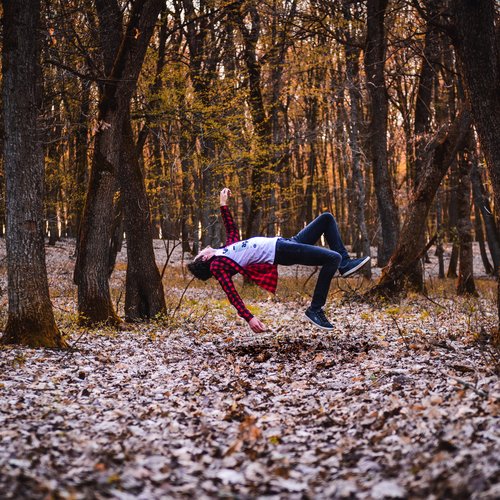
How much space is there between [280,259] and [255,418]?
10.2 ft

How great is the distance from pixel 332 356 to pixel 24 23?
5869 millimetres

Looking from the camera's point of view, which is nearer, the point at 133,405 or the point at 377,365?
the point at 133,405

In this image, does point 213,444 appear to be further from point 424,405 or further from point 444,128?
point 444,128

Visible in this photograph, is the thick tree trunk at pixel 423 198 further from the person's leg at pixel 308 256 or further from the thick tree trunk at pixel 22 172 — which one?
the thick tree trunk at pixel 22 172

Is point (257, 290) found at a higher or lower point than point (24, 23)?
lower

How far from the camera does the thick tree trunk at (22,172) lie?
22.3 ft

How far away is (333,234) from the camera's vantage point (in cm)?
739

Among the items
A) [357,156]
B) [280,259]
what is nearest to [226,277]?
[280,259]

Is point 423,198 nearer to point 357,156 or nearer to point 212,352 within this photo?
point 212,352

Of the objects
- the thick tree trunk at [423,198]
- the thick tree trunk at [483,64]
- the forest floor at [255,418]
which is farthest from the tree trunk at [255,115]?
→ the thick tree trunk at [483,64]

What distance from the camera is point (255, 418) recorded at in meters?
4.59

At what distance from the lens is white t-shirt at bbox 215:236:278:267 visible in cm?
732

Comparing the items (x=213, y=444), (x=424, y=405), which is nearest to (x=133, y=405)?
(x=213, y=444)

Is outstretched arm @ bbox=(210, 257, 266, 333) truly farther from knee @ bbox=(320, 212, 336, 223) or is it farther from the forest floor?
knee @ bbox=(320, 212, 336, 223)
